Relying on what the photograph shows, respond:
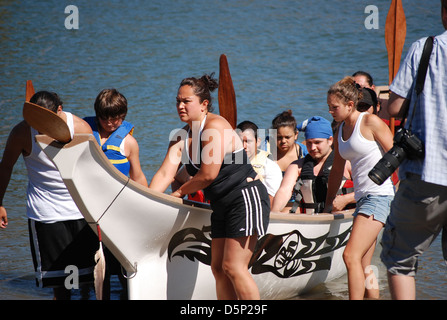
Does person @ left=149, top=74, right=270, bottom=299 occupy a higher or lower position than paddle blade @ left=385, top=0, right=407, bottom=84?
lower

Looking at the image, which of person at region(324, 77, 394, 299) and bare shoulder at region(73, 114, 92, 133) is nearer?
person at region(324, 77, 394, 299)

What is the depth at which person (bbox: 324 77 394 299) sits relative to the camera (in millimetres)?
4004

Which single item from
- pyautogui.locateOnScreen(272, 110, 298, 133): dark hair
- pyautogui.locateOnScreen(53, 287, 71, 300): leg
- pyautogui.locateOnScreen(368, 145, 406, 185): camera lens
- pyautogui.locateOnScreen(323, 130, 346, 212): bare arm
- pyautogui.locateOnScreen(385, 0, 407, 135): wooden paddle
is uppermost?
pyautogui.locateOnScreen(385, 0, 407, 135): wooden paddle

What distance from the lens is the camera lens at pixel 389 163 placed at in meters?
3.00

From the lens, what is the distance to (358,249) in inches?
156

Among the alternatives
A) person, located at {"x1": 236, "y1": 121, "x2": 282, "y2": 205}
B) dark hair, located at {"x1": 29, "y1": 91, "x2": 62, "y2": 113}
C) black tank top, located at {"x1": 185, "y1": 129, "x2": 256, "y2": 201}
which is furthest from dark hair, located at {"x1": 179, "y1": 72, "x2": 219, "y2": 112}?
person, located at {"x1": 236, "y1": 121, "x2": 282, "y2": 205}

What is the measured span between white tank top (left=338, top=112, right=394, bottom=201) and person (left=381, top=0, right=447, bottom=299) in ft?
3.27

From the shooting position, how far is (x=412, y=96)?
2.98 metres

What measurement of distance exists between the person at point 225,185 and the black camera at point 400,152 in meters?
0.88

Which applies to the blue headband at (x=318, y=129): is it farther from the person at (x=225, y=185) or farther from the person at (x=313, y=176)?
the person at (x=225, y=185)

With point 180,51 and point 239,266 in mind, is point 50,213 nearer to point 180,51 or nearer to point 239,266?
point 239,266

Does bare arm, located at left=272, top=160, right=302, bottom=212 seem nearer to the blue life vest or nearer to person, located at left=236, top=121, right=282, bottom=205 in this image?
person, located at left=236, top=121, right=282, bottom=205

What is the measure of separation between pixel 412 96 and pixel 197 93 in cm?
133
